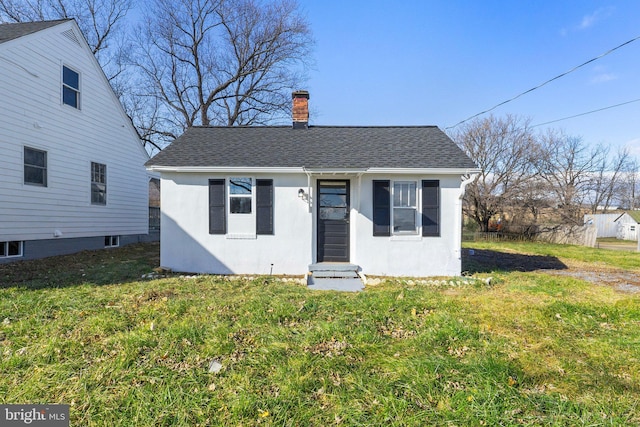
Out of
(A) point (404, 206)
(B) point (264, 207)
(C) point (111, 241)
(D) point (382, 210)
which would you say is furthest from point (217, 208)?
(C) point (111, 241)

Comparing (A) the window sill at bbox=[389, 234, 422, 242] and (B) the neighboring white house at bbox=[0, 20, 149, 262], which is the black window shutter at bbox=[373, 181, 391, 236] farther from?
(B) the neighboring white house at bbox=[0, 20, 149, 262]

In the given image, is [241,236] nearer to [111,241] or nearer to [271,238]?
[271,238]

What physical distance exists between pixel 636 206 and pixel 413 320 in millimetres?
44093

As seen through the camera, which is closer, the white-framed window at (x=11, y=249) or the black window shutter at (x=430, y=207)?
the black window shutter at (x=430, y=207)

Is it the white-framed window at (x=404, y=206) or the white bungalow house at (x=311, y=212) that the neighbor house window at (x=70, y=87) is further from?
the white-framed window at (x=404, y=206)

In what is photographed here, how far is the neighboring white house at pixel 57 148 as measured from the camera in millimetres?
8062

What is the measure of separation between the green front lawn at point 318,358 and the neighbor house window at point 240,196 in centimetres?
259

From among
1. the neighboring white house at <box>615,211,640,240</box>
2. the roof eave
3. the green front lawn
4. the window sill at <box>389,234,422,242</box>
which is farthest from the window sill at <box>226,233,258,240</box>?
the neighboring white house at <box>615,211,640,240</box>

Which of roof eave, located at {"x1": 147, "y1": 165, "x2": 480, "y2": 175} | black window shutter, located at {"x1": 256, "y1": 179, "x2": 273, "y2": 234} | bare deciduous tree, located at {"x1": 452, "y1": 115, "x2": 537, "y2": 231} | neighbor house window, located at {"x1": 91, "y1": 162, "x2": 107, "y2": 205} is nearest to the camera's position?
roof eave, located at {"x1": 147, "y1": 165, "x2": 480, "y2": 175}

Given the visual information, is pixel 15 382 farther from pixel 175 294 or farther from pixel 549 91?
pixel 549 91

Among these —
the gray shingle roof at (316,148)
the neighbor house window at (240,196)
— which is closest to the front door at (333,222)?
the gray shingle roof at (316,148)

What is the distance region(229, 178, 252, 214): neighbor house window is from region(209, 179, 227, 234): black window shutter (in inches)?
7.8

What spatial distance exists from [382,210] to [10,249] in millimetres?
10374

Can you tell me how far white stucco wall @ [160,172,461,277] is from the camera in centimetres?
742
